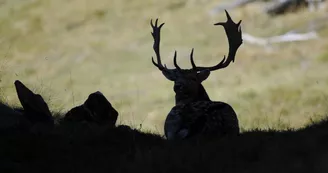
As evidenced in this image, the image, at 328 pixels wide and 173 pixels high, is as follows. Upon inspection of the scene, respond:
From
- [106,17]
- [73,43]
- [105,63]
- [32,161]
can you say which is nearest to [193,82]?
[32,161]

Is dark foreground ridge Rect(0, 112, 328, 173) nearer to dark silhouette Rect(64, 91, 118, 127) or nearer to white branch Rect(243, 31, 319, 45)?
dark silhouette Rect(64, 91, 118, 127)

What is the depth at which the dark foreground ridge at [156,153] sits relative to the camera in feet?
25.0

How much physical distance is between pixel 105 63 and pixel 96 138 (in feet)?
96.8

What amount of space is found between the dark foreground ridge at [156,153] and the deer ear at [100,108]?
145 cm

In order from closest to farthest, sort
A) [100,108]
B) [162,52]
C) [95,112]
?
[95,112]
[100,108]
[162,52]

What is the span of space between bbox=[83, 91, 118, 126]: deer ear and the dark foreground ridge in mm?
1447

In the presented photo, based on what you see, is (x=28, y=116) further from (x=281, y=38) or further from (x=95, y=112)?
(x=281, y=38)

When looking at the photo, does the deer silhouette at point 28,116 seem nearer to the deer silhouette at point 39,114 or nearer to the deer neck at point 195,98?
the deer silhouette at point 39,114

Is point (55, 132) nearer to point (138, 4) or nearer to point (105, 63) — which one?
point (105, 63)

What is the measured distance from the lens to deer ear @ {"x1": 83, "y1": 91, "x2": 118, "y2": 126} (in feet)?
38.9

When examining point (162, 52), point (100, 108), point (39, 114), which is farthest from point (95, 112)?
point (162, 52)

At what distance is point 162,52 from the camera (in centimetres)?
3841

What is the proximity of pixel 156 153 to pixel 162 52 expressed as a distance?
30.0 metres

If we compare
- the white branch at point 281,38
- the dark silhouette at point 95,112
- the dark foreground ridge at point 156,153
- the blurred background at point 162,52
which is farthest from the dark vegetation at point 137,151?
the white branch at point 281,38
